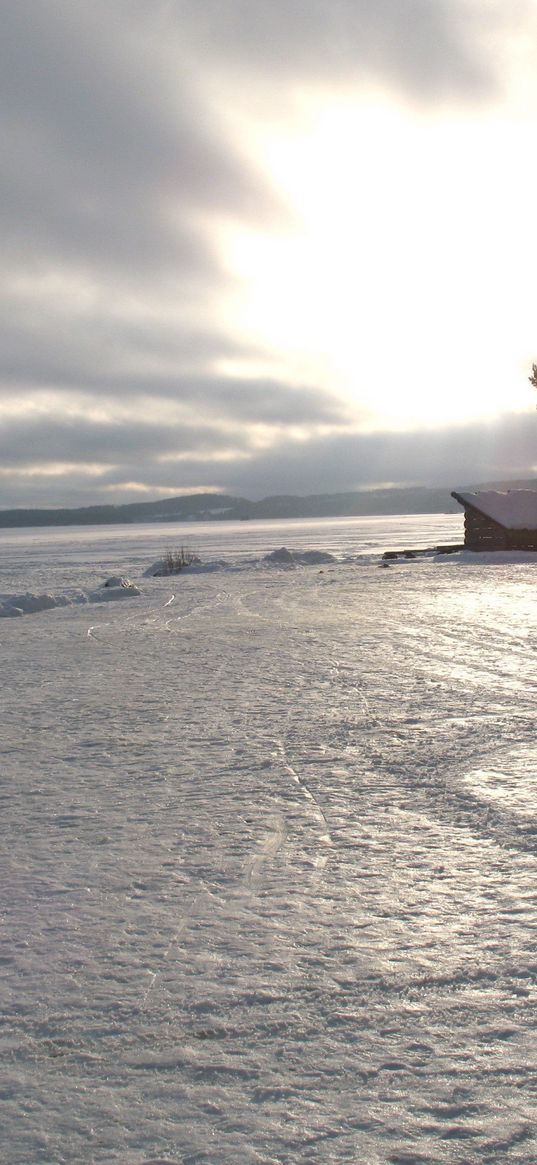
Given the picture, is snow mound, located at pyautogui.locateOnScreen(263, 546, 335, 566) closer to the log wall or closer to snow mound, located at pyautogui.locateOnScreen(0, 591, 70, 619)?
the log wall

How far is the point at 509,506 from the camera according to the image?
3042 cm

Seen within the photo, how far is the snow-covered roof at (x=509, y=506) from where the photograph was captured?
97.1ft

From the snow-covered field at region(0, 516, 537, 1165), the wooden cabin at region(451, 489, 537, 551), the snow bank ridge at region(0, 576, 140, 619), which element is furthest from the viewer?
the wooden cabin at region(451, 489, 537, 551)

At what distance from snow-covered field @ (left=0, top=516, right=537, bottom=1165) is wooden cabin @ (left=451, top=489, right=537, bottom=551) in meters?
23.8

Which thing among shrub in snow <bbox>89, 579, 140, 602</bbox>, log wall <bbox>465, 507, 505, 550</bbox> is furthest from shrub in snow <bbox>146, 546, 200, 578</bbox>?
log wall <bbox>465, 507, 505, 550</bbox>

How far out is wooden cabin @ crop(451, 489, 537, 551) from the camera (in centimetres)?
2953

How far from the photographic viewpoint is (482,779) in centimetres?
415

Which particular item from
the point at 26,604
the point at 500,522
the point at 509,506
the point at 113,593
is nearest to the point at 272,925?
the point at 26,604

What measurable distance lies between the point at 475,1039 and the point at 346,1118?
0.42 m

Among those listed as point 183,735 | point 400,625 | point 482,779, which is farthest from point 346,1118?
point 400,625

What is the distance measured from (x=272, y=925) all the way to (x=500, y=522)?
28238 millimetres

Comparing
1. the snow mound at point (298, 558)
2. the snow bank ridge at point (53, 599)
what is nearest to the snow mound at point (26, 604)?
the snow bank ridge at point (53, 599)

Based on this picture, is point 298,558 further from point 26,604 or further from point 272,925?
point 272,925

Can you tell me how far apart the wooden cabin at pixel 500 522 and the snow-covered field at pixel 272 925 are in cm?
2385
